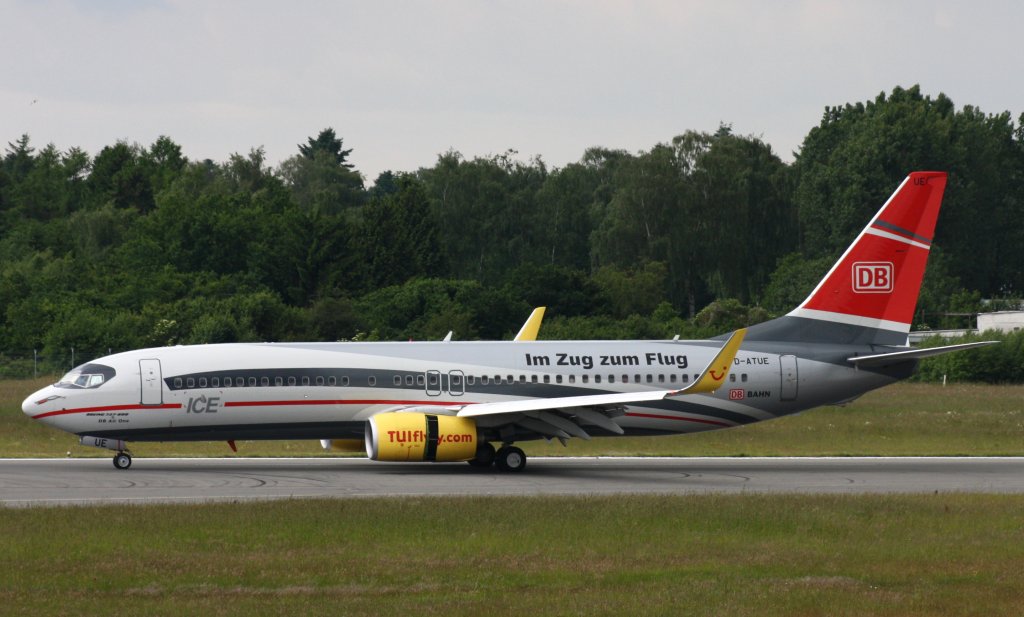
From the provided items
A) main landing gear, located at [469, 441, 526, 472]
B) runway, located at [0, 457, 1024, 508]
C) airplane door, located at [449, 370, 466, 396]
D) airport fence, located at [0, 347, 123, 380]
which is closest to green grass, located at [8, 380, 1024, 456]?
runway, located at [0, 457, 1024, 508]

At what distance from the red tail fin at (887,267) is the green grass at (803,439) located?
518 cm

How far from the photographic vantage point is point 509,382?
3419 cm

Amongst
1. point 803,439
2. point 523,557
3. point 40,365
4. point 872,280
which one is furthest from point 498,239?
point 523,557

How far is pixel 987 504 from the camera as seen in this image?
25.6m

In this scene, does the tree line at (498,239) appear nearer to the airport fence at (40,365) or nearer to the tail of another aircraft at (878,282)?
the airport fence at (40,365)

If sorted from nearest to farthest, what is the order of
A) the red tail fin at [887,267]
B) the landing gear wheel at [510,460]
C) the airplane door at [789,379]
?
the landing gear wheel at [510,460]
the airplane door at [789,379]
the red tail fin at [887,267]

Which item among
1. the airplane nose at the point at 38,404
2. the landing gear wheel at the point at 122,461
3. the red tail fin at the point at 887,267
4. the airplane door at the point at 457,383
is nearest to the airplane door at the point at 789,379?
the red tail fin at the point at 887,267

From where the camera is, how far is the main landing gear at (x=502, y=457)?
33312 mm

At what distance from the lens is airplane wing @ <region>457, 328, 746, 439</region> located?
101 ft

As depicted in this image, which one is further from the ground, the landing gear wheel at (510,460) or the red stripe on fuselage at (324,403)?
the red stripe on fuselage at (324,403)

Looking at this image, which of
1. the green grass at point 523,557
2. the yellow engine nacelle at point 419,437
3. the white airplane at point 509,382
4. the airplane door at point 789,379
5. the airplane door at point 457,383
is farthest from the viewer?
the airplane door at point 789,379

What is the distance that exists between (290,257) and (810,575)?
78934 millimetres

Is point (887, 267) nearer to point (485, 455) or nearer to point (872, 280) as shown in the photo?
point (872, 280)

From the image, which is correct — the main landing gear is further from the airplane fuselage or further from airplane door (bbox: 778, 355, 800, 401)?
airplane door (bbox: 778, 355, 800, 401)
